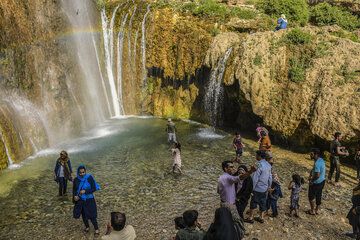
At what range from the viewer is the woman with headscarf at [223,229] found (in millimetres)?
3365

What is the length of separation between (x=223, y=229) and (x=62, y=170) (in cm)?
592

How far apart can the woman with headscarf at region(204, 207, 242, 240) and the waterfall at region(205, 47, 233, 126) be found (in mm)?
12628

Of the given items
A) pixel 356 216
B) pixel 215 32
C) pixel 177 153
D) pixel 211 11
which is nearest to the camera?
pixel 356 216

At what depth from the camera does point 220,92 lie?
15.8 m

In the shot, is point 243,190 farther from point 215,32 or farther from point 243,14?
point 243,14

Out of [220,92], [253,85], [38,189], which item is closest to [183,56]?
[220,92]

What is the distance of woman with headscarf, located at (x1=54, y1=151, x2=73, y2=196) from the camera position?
7145 mm

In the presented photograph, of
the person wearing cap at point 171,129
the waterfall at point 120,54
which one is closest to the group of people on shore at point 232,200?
the person wearing cap at point 171,129

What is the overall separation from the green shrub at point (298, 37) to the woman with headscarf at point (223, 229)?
Result: 12266mm

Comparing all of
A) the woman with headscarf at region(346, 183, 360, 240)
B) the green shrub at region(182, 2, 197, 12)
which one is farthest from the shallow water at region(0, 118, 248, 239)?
the green shrub at region(182, 2, 197, 12)

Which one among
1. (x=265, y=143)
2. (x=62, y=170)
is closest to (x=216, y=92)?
(x=265, y=143)

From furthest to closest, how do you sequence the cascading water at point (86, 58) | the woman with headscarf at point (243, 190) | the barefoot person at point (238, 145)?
the cascading water at point (86, 58) < the barefoot person at point (238, 145) < the woman with headscarf at point (243, 190)

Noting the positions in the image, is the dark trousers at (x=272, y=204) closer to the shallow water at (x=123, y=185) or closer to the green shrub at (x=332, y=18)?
the shallow water at (x=123, y=185)

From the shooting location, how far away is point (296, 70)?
40.5ft
